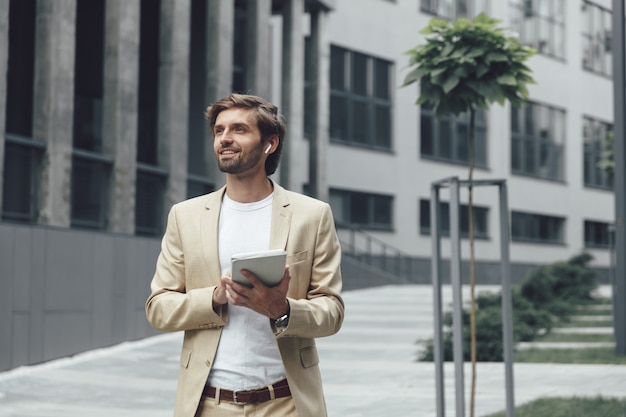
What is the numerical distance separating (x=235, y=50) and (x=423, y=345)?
14.3 metres

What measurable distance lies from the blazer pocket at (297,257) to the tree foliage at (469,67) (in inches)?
196

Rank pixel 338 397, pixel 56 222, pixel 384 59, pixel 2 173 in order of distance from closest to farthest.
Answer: pixel 338 397 < pixel 2 173 < pixel 56 222 < pixel 384 59

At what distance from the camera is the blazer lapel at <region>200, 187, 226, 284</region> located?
3631mm

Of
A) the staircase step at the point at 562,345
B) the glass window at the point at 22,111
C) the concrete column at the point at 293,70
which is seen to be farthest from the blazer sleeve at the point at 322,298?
the concrete column at the point at 293,70

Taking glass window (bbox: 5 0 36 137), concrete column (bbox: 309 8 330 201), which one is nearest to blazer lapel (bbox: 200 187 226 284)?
glass window (bbox: 5 0 36 137)

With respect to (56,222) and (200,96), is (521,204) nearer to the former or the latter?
(200,96)

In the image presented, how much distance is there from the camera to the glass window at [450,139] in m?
43.5

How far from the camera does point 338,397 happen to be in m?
11.6

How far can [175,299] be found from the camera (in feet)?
11.8

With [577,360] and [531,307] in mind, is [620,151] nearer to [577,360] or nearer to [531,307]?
[577,360]


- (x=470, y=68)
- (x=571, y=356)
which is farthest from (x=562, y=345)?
(x=470, y=68)

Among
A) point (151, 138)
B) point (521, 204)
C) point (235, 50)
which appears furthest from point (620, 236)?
point (521, 204)

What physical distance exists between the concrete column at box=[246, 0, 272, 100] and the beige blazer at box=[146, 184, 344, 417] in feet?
63.6

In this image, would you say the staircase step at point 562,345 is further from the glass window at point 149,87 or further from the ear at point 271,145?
the ear at point 271,145
